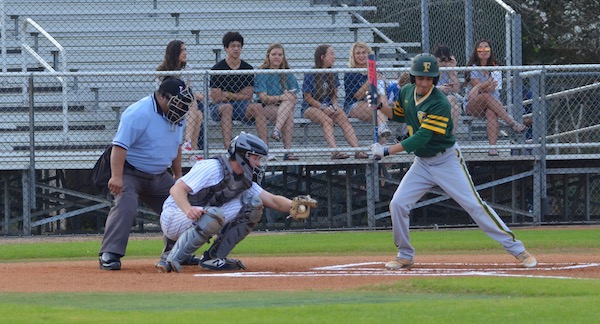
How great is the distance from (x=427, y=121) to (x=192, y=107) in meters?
6.16

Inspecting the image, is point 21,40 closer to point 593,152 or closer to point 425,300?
point 593,152

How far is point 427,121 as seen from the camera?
10523mm

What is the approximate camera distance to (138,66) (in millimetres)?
19625

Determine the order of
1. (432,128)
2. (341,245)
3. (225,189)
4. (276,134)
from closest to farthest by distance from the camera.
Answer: (432,128) < (225,189) < (341,245) < (276,134)

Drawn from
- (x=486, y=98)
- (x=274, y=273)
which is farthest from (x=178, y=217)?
(x=486, y=98)

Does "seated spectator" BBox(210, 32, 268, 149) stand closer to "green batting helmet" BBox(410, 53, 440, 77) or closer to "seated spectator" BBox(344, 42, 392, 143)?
"seated spectator" BBox(344, 42, 392, 143)

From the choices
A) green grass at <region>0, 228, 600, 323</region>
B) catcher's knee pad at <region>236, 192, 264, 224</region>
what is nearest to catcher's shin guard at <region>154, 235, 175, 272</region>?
catcher's knee pad at <region>236, 192, 264, 224</region>

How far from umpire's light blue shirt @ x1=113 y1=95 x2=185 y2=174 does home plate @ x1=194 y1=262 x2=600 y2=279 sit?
4.27ft

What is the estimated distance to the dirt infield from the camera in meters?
9.77

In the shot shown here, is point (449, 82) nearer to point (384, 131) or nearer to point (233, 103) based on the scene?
point (384, 131)

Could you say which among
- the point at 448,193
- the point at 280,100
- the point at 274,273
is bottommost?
the point at 274,273

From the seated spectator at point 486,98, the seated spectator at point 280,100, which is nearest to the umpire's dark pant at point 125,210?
the seated spectator at point 280,100

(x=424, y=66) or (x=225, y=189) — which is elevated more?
(x=424, y=66)

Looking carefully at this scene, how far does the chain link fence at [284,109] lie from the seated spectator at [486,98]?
9 cm
